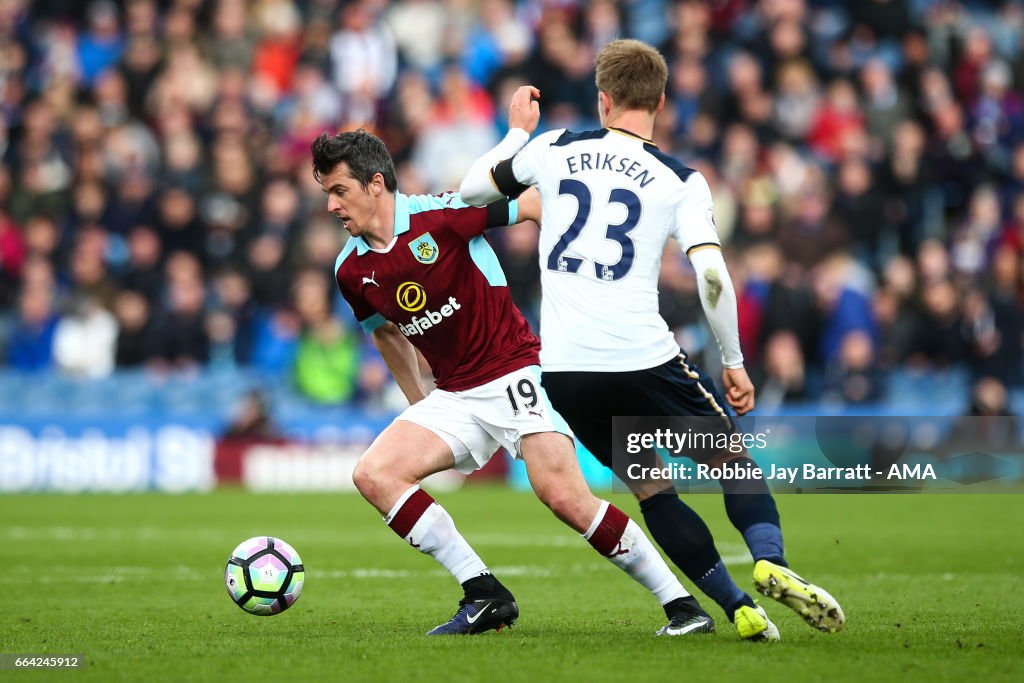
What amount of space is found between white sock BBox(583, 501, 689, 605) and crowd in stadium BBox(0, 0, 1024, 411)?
9.41 meters

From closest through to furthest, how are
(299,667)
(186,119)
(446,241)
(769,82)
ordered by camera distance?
(299,667)
(446,241)
(769,82)
(186,119)

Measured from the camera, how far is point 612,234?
6242mm

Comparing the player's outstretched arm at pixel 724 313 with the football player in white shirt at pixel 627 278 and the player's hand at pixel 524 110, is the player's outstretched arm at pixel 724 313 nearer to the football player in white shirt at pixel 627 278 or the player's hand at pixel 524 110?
the football player in white shirt at pixel 627 278

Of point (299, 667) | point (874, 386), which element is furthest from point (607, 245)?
point (874, 386)

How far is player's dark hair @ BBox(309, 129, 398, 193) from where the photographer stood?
701 centimetres

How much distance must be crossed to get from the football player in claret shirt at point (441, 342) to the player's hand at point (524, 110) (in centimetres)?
41

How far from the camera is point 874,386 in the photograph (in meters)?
16.2

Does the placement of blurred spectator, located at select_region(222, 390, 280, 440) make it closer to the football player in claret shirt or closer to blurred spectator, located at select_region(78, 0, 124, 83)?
blurred spectator, located at select_region(78, 0, 124, 83)

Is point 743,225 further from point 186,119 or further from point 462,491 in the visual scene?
point 186,119

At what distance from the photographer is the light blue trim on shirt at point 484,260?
7219 millimetres

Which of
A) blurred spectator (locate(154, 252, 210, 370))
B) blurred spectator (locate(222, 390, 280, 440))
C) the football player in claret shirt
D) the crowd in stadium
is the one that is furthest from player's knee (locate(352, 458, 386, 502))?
blurred spectator (locate(154, 252, 210, 370))

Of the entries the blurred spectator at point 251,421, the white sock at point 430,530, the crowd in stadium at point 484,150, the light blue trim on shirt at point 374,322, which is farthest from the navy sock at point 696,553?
the blurred spectator at point 251,421

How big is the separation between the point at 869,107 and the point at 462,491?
689 centimetres

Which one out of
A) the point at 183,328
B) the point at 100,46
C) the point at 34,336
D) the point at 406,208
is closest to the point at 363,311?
the point at 406,208
